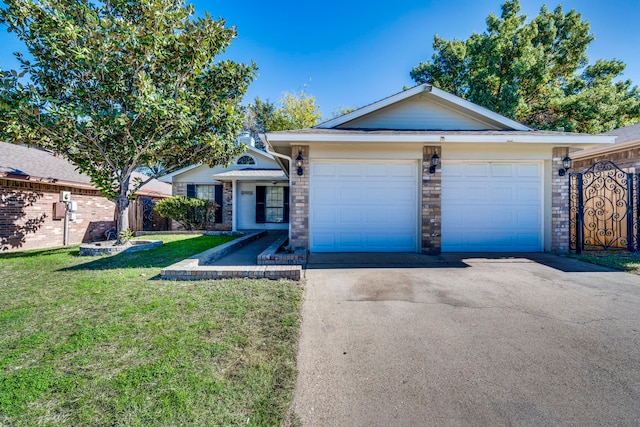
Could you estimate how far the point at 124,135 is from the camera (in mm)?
7184

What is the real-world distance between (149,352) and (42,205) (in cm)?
1002

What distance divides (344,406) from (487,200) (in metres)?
7.02

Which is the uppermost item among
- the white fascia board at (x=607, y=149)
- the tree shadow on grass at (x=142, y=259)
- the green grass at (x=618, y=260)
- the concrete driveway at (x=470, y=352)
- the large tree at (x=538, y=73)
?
the large tree at (x=538, y=73)

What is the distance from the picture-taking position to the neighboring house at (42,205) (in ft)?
26.4

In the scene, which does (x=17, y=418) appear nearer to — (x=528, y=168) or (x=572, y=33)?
(x=528, y=168)

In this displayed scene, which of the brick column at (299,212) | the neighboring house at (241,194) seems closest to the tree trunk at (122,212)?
the neighboring house at (241,194)

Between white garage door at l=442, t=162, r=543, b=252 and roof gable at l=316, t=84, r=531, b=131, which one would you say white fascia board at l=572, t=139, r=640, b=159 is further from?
white garage door at l=442, t=162, r=543, b=252

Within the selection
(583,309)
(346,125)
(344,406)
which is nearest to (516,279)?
(583,309)

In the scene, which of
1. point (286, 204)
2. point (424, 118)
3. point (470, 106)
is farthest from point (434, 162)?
point (286, 204)

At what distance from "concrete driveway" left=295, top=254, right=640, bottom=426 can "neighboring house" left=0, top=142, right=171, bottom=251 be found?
934cm

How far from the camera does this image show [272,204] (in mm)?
13758

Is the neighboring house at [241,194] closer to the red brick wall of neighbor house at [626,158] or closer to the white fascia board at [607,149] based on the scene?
the white fascia board at [607,149]

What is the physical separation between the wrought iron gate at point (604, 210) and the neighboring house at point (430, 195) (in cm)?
56

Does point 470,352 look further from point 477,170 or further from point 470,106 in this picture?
point 470,106
